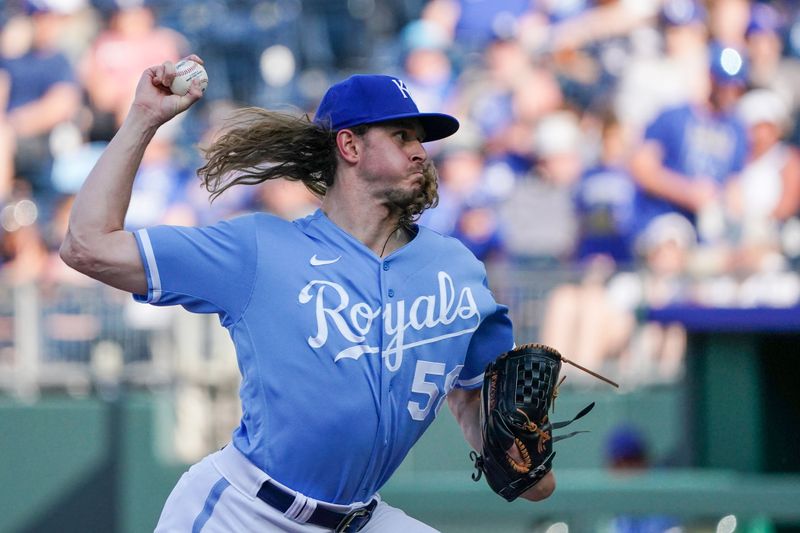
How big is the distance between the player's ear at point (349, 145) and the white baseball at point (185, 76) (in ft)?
1.54

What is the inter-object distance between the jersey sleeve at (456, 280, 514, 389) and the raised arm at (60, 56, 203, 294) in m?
0.95

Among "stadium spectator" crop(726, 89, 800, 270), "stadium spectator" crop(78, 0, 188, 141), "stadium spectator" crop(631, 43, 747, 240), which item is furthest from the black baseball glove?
"stadium spectator" crop(78, 0, 188, 141)

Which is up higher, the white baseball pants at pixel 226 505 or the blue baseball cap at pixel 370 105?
the blue baseball cap at pixel 370 105

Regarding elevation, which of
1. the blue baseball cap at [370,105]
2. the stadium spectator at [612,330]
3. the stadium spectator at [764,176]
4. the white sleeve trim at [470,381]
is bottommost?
the stadium spectator at [612,330]

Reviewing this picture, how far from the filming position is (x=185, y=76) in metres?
3.13

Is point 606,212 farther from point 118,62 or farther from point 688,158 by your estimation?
point 118,62

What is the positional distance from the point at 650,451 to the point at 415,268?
394 cm

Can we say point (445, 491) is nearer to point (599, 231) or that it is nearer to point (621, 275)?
point (621, 275)

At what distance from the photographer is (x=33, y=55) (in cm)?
1066

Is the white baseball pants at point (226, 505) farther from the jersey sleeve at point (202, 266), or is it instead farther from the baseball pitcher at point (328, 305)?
the jersey sleeve at point (202, 266)

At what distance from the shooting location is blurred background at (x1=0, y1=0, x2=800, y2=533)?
5531 mm

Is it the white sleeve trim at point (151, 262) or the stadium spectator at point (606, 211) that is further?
A: the stadium spectator at point (606, 211)

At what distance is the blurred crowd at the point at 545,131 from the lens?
7.44 metres

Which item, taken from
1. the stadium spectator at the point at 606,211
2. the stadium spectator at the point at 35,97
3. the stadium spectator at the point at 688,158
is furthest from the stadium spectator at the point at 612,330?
the stadium spectator at the point at 35,97
